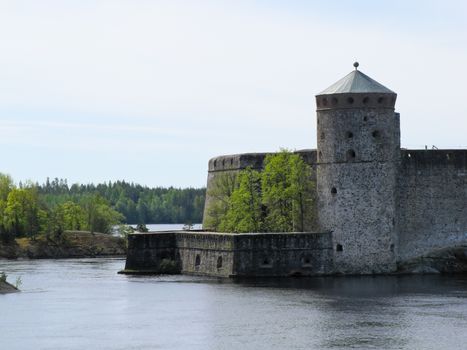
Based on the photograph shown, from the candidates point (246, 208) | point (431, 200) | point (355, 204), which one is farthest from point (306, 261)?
point (431, 200)

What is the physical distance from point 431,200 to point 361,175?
5041 mm

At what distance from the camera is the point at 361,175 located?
6100 centimetres

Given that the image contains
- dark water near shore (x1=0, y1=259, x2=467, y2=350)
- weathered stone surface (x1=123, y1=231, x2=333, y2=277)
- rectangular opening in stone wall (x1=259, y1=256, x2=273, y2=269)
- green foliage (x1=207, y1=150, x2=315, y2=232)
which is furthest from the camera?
green foliage (x1=207, y1=150, x2=315, y2=232)

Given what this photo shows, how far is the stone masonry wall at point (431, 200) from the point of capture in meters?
63.5

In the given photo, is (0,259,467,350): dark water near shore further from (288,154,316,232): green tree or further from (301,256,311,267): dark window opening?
(288,154,316,232): green tree

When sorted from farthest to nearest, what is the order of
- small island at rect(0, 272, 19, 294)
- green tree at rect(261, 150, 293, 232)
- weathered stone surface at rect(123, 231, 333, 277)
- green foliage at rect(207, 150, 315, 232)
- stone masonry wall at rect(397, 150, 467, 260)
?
green tree at rect(261, 150, 293, 232), green foliage at rect(207, 150, 315, 232), stone masonry wall at rect(397, 150, 467, 260), weathered stone surface at rect(123, 231, 333, 277), small island at rect(0, 272, 19, 294)

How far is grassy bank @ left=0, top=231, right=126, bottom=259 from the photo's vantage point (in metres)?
91.0

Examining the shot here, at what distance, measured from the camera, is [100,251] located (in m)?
92.8

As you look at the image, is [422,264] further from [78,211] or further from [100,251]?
[78,211]

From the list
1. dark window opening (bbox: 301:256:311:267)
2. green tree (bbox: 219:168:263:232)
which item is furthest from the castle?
green tree (bbox: 219:168:263:232)

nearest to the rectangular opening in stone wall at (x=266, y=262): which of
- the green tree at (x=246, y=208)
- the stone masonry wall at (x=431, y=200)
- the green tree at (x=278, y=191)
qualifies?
the green tree at (x=278, y=191)

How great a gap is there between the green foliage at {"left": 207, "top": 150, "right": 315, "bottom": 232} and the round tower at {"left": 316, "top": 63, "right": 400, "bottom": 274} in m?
2.54

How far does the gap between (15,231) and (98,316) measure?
155 feet

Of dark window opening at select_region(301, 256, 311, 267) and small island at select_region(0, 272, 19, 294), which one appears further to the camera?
dark window opening at select_region(301, 256, 311, 267)
